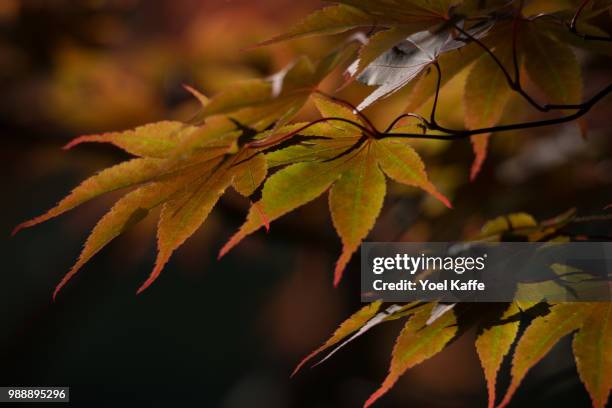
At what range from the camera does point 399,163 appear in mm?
515

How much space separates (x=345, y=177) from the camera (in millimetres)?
508

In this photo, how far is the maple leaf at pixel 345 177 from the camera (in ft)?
1.60

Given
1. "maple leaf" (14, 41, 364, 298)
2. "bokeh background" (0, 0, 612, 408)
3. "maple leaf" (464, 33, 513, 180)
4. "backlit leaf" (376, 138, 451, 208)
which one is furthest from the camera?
"bokeh background" (0, 0, 612, 408)

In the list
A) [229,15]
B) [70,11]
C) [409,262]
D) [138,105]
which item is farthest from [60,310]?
[409,262]

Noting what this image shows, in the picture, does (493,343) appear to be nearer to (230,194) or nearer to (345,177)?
(345,177)

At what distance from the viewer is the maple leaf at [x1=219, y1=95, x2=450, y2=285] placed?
49cm

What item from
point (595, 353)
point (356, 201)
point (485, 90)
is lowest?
point (595, 353)

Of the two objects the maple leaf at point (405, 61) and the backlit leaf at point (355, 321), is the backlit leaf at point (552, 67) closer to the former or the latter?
the maple leaf at point (405, 61)

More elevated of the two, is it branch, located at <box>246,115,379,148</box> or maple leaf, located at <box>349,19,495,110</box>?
maple leaf, located at <box>349,19,495,110</box>

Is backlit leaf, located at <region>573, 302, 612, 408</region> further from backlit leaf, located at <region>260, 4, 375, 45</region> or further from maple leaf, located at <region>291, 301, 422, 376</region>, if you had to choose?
backlit leaf, located at <region>260, 4, 375, 45</region>

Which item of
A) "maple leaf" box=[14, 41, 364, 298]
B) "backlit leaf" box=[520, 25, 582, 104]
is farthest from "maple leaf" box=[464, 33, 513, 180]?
"maple leaf" box=[14, 41, 364, 298]

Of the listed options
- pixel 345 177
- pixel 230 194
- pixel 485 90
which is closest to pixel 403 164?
pixel 345 177

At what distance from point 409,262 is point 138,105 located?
3.40ft

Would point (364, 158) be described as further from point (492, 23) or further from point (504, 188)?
point (504, 188)
